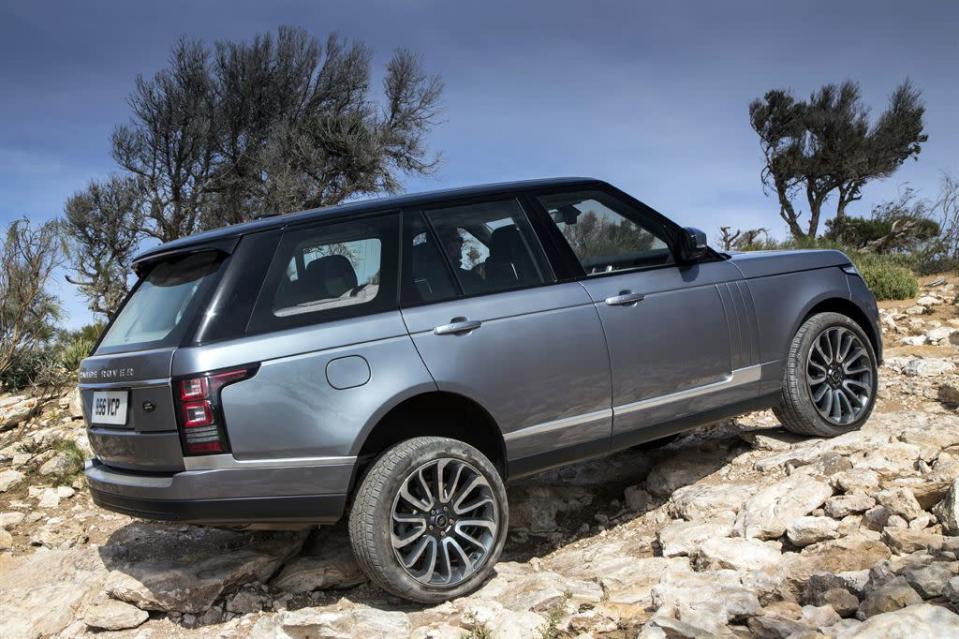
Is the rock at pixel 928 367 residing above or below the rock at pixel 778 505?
above

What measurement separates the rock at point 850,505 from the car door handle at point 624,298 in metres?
1.38

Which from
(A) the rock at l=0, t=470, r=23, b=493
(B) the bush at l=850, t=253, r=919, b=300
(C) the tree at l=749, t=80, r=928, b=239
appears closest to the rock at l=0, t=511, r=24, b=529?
(A) the rock at l=0, t=470, r=23, b=493

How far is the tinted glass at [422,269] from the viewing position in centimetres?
395

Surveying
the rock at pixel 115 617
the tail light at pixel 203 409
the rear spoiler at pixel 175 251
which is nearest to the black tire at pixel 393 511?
the tail light at pixel 203 409

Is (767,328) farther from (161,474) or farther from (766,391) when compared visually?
(161,474)

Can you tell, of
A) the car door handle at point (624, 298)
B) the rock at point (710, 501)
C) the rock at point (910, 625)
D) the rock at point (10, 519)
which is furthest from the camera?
the rock at point (10, 519)

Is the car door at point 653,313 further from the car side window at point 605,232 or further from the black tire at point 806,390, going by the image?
the black tire at point 806,390

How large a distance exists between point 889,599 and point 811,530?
1.01 meters

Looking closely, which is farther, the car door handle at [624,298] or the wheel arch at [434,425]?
the car door handle at [624,298]

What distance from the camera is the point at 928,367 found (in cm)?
744

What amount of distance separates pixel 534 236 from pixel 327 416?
1489 mm

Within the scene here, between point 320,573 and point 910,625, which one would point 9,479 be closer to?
point 320,573

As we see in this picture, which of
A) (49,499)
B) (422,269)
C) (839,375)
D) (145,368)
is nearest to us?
(145,368)

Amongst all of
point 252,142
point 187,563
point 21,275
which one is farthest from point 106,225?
point 187,563
